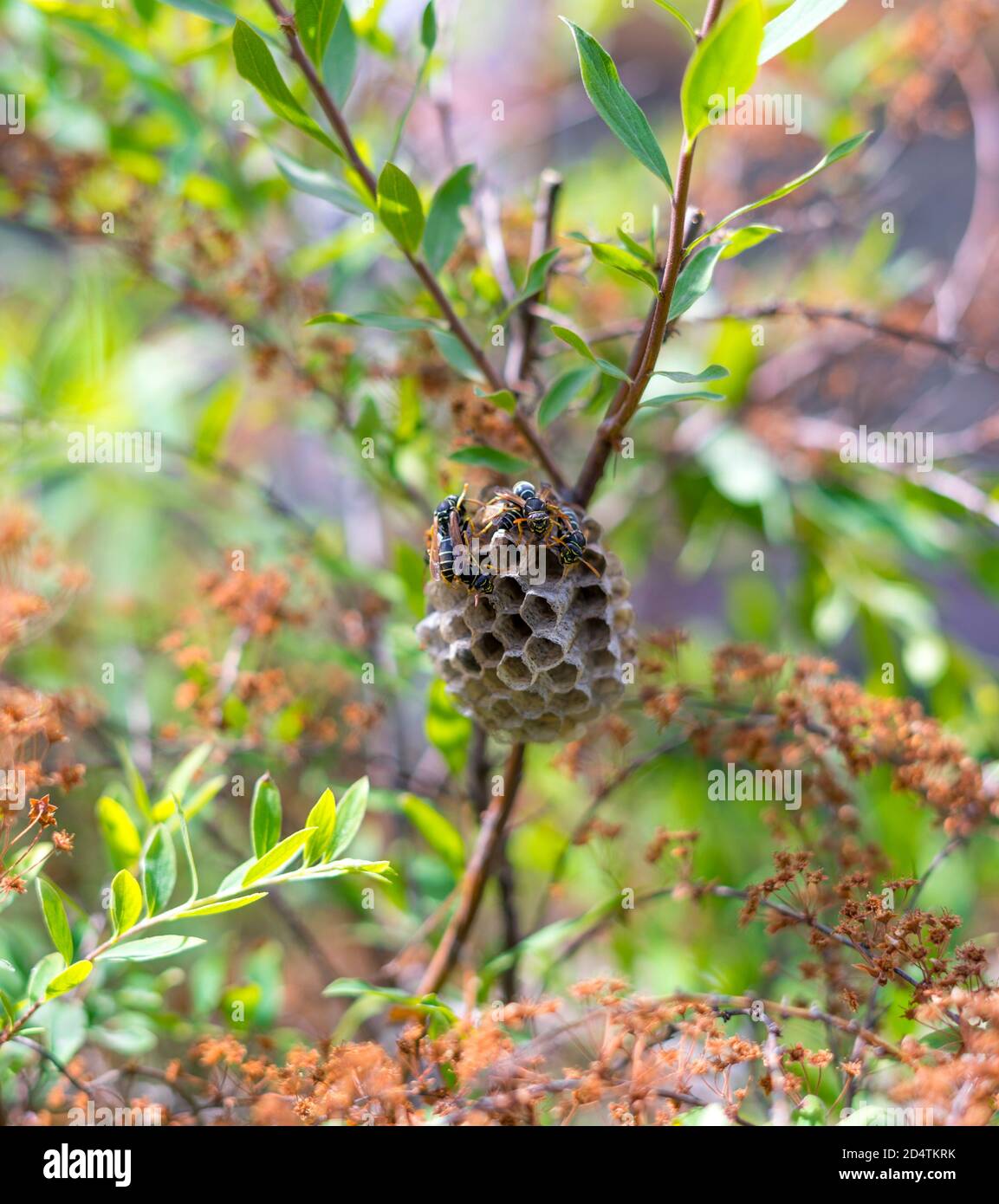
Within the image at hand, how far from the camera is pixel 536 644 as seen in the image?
0.50m

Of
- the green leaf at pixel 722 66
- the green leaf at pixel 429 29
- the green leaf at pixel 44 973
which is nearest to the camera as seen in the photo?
the green leaf at pixel 722 66

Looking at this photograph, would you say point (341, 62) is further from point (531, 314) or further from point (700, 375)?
point (700, 375)

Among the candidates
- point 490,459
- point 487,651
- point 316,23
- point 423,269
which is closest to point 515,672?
point 487,651

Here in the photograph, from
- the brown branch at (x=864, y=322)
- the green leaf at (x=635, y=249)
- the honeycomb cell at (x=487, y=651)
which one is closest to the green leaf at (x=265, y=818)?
the honeycomb cell at (x=487, y=651)

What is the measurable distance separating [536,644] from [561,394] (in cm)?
16

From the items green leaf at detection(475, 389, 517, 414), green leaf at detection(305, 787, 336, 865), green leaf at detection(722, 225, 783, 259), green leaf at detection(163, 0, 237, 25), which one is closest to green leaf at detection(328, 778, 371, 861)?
green leaf at detection(305, 787, 336, 865)

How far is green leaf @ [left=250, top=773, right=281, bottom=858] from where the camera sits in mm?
511

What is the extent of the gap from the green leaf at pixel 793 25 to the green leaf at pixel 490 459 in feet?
0.75

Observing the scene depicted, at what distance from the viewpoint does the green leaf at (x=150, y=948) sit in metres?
0.46

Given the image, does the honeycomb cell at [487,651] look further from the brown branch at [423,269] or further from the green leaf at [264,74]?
the green leaf at [264,74]

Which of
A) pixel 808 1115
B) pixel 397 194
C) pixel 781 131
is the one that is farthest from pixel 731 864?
pixel 781 131

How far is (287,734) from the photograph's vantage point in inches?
29.5

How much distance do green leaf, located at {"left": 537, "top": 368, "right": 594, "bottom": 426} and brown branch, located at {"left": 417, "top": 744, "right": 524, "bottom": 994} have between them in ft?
0.63
